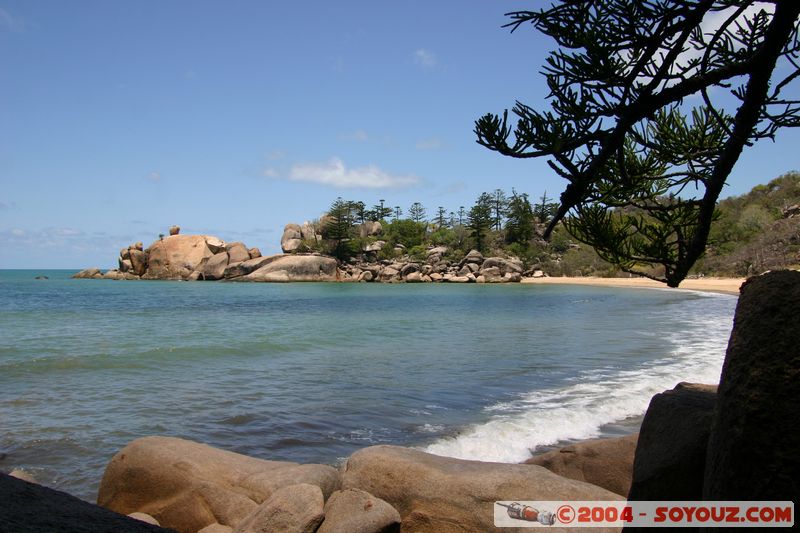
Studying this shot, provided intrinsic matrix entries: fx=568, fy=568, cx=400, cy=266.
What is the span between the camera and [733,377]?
2230mm

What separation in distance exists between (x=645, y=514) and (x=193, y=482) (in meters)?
3.92

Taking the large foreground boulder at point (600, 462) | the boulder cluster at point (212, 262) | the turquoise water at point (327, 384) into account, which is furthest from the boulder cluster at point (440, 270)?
the large foreground boulder at point (600, 462)

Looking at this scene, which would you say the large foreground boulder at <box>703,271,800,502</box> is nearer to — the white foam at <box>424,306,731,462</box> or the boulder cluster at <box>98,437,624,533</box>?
the boulder cluster at <box>98,437,624,533</box>

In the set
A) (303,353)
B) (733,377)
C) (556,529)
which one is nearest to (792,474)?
(733,377)

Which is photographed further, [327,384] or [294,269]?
[294,269]

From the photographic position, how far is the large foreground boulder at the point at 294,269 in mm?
71688

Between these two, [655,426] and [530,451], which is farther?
[530,451]

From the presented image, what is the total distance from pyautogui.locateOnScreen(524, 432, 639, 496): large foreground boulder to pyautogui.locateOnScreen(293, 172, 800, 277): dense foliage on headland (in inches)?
1649

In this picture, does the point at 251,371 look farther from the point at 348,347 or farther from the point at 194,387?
the point at 348,347

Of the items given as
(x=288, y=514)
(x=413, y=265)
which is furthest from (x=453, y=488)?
(x=413, y=265)

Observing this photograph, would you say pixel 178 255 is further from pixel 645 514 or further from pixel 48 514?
pixel 48 514

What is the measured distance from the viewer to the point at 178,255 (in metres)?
77.0

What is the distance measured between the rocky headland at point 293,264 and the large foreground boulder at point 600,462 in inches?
2595

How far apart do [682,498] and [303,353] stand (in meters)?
14.1
